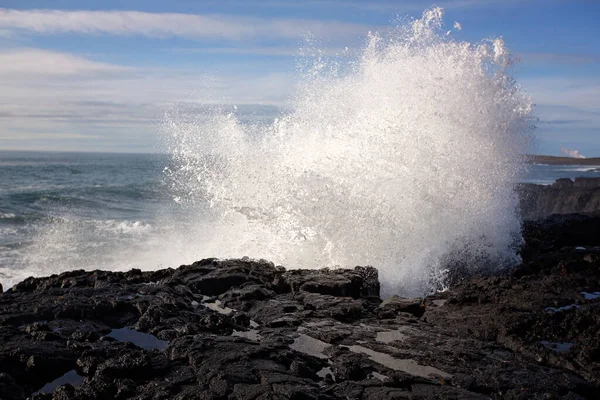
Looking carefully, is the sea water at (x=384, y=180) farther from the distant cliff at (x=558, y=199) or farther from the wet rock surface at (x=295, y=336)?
the distant cliff at (x=558, y=199)

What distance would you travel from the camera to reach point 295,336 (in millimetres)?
6152

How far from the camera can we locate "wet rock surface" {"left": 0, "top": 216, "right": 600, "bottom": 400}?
4.85 m

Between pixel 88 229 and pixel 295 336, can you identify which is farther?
pixel 88 229

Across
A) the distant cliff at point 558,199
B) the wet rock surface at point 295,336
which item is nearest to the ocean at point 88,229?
the distant cliff at point 558,199

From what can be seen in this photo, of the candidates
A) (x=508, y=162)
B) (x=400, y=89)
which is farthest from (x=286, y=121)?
(x=508, y=162)

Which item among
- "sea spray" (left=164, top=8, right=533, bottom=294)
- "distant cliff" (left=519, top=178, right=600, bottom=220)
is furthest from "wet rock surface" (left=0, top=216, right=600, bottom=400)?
"distant cliff" (left=519, top=178, right=600, bottom=220)

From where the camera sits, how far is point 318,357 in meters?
5.61

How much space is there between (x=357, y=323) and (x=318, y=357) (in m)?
1.17

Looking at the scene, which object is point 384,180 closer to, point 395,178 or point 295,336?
point 395,178

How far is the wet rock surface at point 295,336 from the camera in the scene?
191 inches

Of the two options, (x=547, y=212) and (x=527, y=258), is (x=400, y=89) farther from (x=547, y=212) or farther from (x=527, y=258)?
(x=547, y=212)

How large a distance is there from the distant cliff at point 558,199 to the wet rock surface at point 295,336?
1149cm

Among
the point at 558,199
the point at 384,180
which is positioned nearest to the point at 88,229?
the point at 384,180

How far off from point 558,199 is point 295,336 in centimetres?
1728
